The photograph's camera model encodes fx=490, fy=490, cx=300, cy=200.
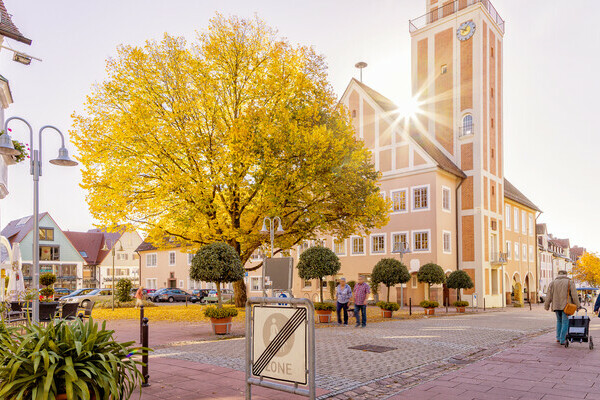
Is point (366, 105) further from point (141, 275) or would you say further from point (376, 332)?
point (141, 275)

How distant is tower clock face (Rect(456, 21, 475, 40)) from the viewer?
38.2 m

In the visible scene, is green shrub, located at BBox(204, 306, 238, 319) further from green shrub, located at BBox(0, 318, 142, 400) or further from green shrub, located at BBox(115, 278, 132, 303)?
green shrub, located at BBox(115, 278, 132, 303)

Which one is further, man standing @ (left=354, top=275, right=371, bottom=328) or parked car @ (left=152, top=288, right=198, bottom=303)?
parked car @ (left=152, top=288, right=198, bottom=303)

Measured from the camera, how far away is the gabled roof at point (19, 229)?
5869 centimetres

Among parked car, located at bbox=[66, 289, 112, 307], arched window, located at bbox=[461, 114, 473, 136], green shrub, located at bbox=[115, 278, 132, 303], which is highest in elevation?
arched window, located at bbox=[461, 114, 473, 136]

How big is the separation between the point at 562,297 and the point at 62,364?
10857mm

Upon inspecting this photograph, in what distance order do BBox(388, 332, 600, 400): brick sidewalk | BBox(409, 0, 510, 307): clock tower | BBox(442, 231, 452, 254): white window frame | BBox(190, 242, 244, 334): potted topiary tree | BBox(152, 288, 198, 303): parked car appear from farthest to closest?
BBox(152, 288, 198, 303): parked car < BBox(409, 0, 510, 307): clock tower < BBox(442, 231, 452, 254): white window frame < BBox(190, 242, 244, 334): potted topiary tree < BBox(388, 332, 600, 400): brick sidewalk

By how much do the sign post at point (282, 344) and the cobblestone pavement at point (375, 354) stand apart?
4.77 ft

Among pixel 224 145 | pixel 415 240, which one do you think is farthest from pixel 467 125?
pixel 224 145

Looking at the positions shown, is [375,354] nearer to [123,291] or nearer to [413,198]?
[123,291]

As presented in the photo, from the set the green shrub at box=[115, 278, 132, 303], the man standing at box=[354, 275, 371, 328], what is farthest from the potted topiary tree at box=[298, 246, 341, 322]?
the green shrub at box=[115, 278, 132, 303]

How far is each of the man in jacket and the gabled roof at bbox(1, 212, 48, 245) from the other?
195 feet

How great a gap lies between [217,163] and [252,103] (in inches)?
143

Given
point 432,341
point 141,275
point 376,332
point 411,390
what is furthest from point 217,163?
point 141,275
